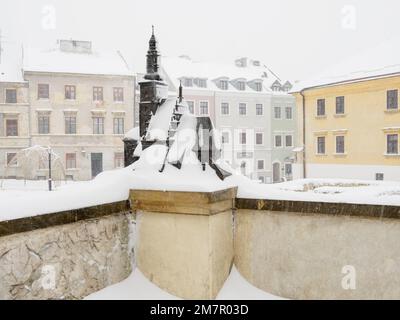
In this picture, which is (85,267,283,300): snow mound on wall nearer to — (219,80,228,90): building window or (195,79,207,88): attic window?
(195,79,207,88): attic window

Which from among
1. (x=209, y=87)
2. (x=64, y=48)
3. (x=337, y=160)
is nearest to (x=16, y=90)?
(x=64, y=48)

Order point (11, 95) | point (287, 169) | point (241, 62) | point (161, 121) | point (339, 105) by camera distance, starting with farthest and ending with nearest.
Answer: point (241, 62) → point (287, 169) → point (11, 95) → point (339, 105) → point (161, 121)

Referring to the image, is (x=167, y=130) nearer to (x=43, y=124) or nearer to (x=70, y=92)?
(x=43, y=124)

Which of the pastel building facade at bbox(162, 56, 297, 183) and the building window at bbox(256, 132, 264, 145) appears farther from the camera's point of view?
the building window at bbox(256, 132, 264, 145)

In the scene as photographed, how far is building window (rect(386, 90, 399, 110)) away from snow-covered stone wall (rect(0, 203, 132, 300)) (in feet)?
76.0

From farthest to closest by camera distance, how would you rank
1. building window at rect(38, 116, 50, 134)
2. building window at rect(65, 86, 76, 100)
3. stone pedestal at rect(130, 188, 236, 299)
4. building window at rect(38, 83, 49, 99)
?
building window at rect(65, 86, 76, 100), building window at rect(38, 116, 50, 134), building window at rect(38, 83, 49, 99), stone pedestal at rect(130, 188, 236, 299)

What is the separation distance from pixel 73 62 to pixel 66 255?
106 feet

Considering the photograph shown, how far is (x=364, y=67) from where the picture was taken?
2533 cm

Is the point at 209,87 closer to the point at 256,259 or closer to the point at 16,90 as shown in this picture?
the point at 16,90

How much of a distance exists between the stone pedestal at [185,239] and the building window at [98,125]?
30.7 meters

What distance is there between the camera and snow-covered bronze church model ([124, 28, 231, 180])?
4.31 m

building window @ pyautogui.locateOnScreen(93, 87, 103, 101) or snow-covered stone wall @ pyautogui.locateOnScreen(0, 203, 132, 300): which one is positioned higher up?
building window @ pyautogui.locateOnScreen(93, 87, 103, 101)

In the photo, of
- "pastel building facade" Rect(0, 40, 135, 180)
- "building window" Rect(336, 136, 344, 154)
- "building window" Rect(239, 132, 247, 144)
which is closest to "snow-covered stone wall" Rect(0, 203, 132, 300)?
"building window" Rect(336, 136, 344, 154)

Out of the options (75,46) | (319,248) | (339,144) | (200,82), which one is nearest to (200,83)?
(200,82)
